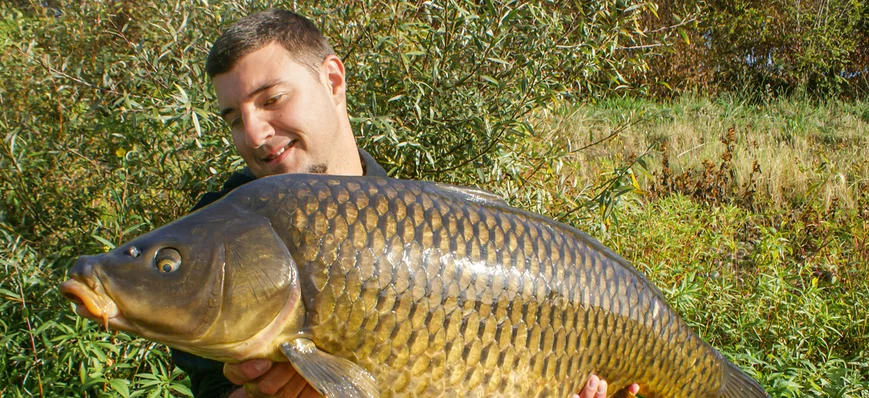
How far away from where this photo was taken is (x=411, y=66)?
9.82 ft

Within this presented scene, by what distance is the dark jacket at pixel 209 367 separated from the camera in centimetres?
173

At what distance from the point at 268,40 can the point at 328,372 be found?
3.40 ft

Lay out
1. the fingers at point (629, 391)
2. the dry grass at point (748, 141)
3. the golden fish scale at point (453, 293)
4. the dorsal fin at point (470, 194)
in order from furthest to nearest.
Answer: the dry grass at point (748, 141) → the fingers at point (629, 391) → the dorsal fin at point (470, 194) → the golden fish scale at point (453, 293)

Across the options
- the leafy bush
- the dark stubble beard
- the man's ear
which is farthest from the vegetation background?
the dark stubble beard

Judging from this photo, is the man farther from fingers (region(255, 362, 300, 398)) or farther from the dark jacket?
fingers (region(255, 362, 300, 398))

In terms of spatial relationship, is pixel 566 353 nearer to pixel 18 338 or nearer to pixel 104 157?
pixel 18 338

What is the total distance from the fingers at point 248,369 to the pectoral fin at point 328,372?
103 millimetres

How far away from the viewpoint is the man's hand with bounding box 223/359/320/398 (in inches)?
49.0

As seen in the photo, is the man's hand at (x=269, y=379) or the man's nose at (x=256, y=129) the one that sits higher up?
the man's nose at (x=256, y=129)

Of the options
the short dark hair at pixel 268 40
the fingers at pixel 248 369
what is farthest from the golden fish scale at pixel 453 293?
the short dark hair at pixel 268 40

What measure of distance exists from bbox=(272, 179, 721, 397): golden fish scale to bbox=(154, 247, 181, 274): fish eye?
0.18 m

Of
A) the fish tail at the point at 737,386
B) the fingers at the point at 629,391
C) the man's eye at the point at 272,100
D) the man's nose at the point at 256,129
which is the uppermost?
the man's eye at the point at 272,100

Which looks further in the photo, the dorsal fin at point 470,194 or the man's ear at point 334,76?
the man's ear at point 334,76

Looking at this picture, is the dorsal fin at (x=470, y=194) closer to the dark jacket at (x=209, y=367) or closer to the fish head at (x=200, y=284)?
the fish head at (x=200, y=284)
